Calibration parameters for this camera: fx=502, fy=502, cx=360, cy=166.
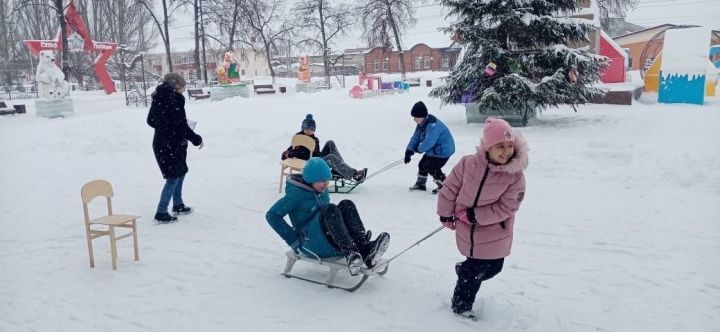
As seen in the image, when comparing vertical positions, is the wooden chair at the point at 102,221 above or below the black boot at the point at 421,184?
above

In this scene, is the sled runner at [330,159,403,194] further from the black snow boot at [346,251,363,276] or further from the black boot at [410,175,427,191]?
the black snow boot at [346,251,363,276]

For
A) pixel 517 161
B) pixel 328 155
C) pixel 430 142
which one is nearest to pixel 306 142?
pixel 328 155

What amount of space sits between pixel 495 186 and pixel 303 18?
3933 centimetres

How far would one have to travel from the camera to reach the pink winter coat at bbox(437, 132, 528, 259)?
3383 mm

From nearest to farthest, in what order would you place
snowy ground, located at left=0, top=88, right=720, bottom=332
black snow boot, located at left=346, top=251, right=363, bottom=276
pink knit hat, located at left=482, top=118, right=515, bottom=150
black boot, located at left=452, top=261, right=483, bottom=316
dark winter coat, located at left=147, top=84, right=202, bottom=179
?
1. pink knit hat, located at left=482, top=118, right=515, bottom=150
2. black boot, located at left=452, top=261, right=483, bottom=316
3. snowy ground, located at left=0, top=88, right=720, bottom=332
4. black snow boot, located at left=346, top=251, right=363, bottom=276
5. dark winter coat, located at left=147, top=84, right=202, bottom=179

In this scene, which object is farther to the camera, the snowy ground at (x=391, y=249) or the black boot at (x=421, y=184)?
the black boot at (x=421, y=184)

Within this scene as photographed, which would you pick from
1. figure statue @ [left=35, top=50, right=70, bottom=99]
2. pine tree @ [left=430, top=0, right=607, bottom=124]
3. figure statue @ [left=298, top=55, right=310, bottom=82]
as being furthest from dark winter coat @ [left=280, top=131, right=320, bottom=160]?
figure statue @ [left=298, top=55, right=310, bottom=82]

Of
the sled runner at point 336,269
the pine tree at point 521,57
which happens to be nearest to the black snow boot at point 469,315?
the sled runner at point 336,269

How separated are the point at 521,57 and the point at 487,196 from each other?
409 inches

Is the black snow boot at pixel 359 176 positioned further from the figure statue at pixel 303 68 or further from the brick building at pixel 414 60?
the brick building at pixel 414 60

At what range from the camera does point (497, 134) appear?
329 cm

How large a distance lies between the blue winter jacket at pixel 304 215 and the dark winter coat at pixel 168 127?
255 centimetres

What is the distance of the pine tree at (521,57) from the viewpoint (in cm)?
1240

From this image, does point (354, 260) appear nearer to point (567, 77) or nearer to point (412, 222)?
point (412, 222)
